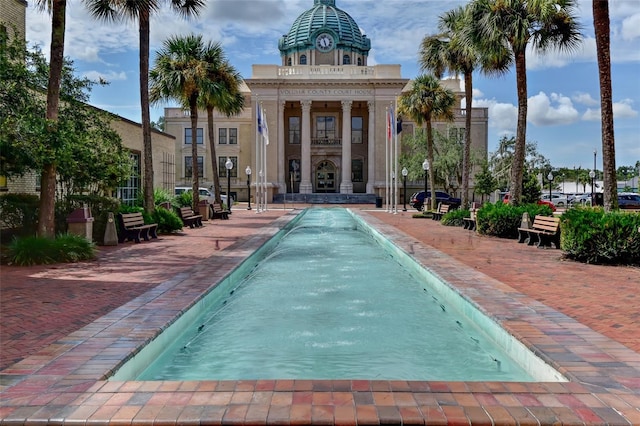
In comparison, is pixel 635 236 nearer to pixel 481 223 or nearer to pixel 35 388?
pixel 481 223

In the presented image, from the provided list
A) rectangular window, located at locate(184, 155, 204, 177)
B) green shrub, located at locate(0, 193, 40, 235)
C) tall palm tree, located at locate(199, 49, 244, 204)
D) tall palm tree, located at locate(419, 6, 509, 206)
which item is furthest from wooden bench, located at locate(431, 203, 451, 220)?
rectangular window, located at locate(184, 155, 204, 177)

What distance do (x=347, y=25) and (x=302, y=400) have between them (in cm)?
6771

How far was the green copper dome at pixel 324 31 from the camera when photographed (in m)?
65.6

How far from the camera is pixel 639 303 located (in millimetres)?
7691

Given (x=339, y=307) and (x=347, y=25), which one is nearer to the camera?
(x=339, y=307)

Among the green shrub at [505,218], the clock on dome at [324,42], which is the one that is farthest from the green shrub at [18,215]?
the clock on dome at [324,42]

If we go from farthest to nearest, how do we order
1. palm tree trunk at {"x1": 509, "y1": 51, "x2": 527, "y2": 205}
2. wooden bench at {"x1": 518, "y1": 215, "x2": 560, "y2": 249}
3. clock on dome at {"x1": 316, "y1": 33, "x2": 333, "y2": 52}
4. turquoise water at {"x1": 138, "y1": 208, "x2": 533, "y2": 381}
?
clock on dome at {"x1": 316, "y1": 33, "x2": 333, "y2": 52} < palm tree trunk at {"x1": 509, "y1": 51, "x2": 527, "y2": 205} < wooden bench at {"x1": 518, "y1": 215, "x2": 560, "y2": 249} < turquoise water at {"x1": 138, "y1": 208, "x2": 533, "y2": 381}

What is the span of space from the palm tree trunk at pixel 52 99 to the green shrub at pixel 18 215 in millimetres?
1759

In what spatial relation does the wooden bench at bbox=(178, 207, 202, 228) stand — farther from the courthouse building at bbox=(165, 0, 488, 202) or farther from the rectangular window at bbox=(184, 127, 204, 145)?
the rectangular window at bbox=(184, 127, 204, 145)

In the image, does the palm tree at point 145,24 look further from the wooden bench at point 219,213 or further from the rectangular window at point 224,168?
the rectangular window at point 224,168

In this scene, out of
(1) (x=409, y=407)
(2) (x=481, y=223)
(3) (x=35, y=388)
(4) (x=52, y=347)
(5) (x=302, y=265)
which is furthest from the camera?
(2) (x=481, y=223)

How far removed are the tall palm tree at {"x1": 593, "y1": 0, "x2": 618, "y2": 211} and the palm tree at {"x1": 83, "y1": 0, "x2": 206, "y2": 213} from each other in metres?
12.7

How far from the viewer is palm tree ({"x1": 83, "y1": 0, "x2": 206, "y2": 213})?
702 inches

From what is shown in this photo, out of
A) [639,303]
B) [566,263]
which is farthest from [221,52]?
[639,303]
